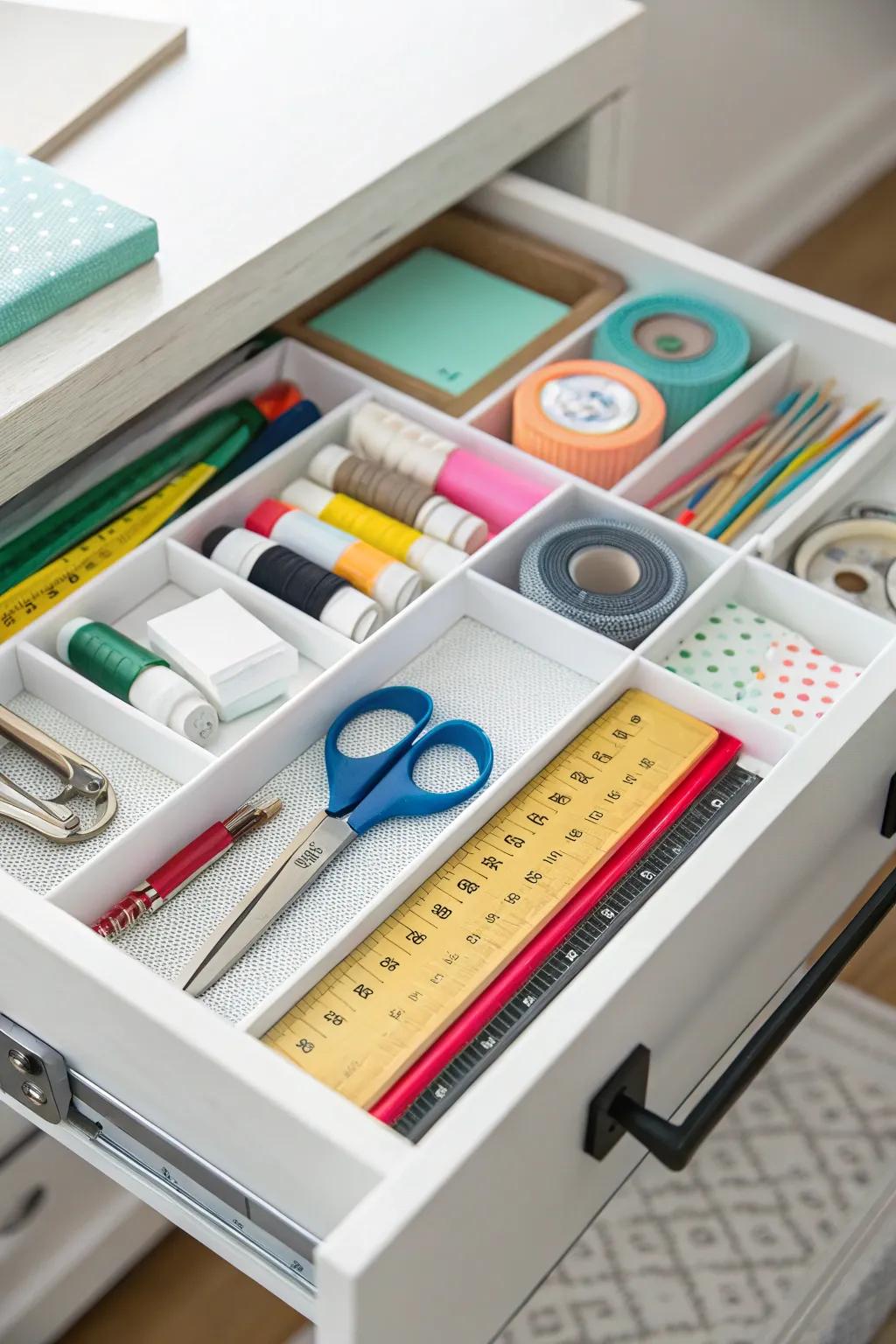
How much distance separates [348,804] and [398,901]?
0.21ft

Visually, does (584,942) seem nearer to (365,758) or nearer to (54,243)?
(365,758)

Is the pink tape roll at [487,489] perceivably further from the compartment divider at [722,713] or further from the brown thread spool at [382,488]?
the compartment divider at [722,713]

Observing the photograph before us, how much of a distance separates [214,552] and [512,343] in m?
0.32

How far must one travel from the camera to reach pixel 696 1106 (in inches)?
27.9

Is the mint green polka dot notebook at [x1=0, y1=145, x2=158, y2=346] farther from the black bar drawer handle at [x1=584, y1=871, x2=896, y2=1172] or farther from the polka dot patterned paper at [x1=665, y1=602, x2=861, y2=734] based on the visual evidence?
the black bar drawer handle at [x1=584, y1=871, x2=896, y2=1172]

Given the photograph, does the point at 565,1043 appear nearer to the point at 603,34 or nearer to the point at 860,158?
the point at 603,34

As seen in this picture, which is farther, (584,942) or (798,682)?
(798,682)

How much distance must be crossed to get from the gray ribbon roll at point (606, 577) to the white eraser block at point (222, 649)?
0.15 meters

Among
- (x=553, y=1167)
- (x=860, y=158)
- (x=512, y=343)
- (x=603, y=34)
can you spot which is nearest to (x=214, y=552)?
(x=512, y=343)

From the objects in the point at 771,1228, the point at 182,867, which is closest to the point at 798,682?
the point at 182,867

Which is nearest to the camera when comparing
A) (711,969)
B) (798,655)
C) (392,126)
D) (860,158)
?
(711,969)

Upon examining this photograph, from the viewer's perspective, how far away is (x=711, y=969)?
745 mm

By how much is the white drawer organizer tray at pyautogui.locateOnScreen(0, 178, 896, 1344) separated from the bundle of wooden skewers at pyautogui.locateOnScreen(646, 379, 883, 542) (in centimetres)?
2

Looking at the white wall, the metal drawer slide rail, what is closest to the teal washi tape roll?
the metal drawer slide rail
